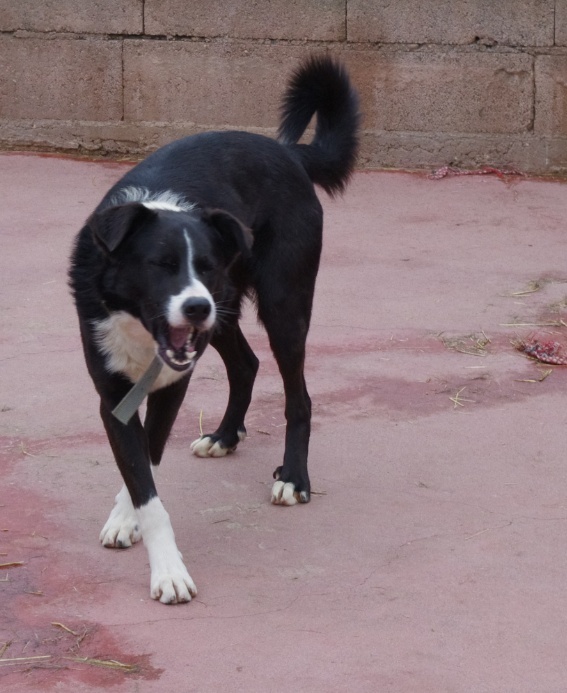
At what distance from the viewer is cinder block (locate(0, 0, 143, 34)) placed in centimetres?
750

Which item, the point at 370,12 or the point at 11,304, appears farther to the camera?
the point at 370,12

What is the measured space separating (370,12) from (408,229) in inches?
66.7

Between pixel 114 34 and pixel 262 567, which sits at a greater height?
pixel 114 34

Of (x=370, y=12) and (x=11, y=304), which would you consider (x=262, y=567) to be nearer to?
(x=11, y=304)

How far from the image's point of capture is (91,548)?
3.26m

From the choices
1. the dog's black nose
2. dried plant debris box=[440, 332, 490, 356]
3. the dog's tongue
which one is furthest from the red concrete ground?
the dog's black nose

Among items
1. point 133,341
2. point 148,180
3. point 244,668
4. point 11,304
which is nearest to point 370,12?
point 11,304

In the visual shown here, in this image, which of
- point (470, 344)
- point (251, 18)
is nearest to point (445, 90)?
point (251, 18)

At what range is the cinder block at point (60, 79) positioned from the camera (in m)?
7.59

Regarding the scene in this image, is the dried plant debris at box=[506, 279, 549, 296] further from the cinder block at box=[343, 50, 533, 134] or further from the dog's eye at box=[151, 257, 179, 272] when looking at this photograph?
the dog's eye at box=[151, 257, 179, 272]

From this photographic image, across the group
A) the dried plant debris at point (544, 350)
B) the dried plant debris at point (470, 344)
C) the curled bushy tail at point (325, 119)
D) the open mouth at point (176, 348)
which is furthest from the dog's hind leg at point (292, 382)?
the dried plant debris at point (544, 350)

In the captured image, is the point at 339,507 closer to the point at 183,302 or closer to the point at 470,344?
the point at 183,302

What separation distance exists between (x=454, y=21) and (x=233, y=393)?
4248 mm

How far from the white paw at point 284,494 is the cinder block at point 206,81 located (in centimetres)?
435
